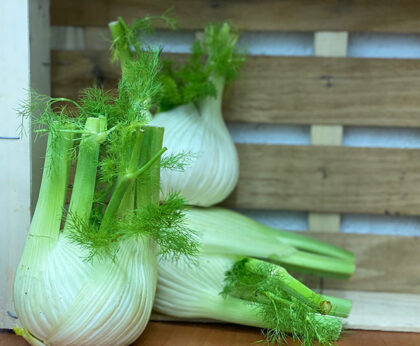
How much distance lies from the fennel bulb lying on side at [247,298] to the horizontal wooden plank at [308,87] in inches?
13.7

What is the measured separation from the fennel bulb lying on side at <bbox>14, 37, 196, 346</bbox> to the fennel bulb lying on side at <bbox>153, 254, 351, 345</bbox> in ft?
0.35

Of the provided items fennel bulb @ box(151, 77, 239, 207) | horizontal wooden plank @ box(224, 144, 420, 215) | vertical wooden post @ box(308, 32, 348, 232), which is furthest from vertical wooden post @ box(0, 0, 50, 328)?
vertical wooden post @ box(308, 32, 348, 232)

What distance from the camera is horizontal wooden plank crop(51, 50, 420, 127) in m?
1.03

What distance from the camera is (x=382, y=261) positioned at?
41.3 inches

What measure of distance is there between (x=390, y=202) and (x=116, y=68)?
0.63 m

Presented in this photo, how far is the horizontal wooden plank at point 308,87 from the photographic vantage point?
1027mm

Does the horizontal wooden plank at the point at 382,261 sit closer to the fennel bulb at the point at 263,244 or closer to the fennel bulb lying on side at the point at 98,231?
the fennel bulb at the point at 263,244

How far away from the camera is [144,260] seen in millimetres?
736

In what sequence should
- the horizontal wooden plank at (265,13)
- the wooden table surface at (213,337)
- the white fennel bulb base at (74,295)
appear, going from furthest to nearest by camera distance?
the horizontal wooden plank at (265,13)
the wooden table surface at (213,337)
the white fennel bulb base at (74,295)

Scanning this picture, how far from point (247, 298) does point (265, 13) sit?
1.88ft

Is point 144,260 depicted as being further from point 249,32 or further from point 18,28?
point 249,32

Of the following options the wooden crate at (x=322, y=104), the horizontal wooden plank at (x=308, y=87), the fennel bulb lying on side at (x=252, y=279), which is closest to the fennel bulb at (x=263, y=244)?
Result: the fennel bulb lying on side at (x=252, y=279)

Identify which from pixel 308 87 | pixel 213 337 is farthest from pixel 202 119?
pixel 213 337

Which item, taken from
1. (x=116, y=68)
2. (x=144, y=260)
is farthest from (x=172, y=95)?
(x=144, y=260)
